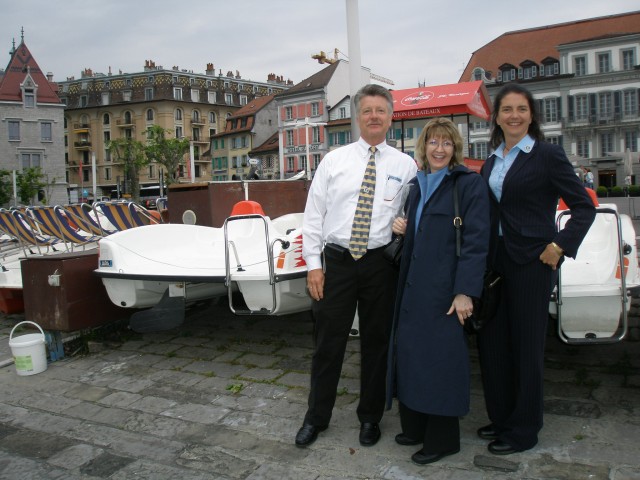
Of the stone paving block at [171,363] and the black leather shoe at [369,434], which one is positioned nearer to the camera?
the black leather shoe at [369,434]

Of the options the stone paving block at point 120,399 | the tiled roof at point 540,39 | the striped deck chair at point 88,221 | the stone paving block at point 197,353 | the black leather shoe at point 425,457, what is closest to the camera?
the black leather shoe at point 425,457

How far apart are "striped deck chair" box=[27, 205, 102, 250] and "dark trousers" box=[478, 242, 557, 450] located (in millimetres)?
6055

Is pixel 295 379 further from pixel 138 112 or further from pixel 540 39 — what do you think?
pixel 138 112

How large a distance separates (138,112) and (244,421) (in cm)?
8508

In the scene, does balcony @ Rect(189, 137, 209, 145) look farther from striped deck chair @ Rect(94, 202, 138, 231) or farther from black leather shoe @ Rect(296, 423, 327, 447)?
black leather shoe @ Rect(296, 423, 327, 447)

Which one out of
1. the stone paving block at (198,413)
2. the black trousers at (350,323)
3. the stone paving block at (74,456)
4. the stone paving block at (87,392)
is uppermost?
the black trousers at (350,323)

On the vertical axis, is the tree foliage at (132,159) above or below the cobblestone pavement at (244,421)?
above

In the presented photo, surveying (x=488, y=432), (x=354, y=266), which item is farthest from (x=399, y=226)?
(x=488, y=432)

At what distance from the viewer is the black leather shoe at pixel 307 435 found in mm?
3391

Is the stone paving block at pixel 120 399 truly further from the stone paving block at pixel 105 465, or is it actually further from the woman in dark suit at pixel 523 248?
the woman in dark suit at pixel 523 248

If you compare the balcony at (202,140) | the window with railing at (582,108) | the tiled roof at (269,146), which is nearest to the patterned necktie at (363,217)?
the window with railing at (582,108)

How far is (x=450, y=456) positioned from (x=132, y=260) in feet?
10.8

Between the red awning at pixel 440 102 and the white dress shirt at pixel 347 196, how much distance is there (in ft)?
14.1

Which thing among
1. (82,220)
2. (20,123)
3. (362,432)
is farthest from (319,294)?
(20,123)
